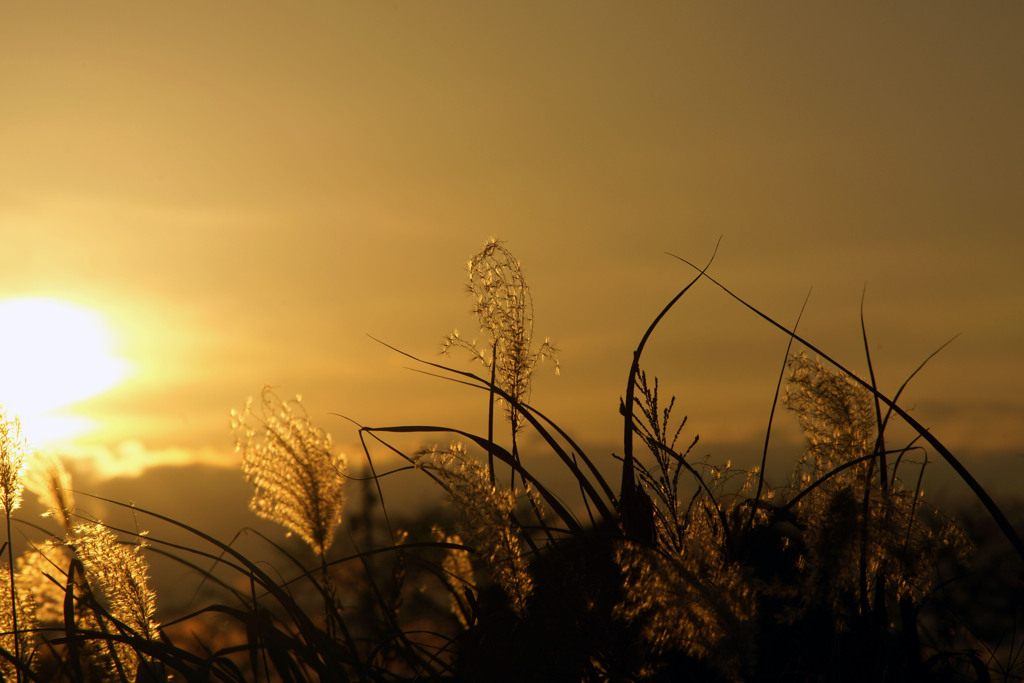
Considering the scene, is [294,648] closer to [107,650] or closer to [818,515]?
[107,650]

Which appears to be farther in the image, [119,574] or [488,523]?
[119,574]

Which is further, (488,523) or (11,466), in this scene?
(11,466)

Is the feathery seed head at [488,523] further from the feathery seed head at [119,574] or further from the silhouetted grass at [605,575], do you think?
the feathery seed head at [119,574]

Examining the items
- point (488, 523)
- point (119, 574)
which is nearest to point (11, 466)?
point (119, 574)

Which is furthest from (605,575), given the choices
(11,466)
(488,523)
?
(11,466)

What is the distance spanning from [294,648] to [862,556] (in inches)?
48.3

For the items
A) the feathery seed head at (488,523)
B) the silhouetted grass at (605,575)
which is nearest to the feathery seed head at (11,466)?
the silhouetted grass at (605,575)

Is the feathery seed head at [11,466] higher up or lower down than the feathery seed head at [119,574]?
higher up

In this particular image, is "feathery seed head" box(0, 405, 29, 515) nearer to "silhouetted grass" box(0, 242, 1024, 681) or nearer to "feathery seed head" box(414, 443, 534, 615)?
"silhouetted grass" box(0, 242, 1024, 681)

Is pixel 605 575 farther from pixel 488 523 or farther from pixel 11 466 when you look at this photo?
pixel 11 466

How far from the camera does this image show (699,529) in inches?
65.7

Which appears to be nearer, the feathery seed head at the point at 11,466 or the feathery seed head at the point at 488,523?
the feathery seed head at the point at 488,523

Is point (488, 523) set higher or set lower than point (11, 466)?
lower

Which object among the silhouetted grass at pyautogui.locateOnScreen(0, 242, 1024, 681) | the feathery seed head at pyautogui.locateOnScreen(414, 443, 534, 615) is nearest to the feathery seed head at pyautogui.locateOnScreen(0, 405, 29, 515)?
the silhouetted grass at pyautogui.locateOnScreen(0, 242, 1024, 681)
